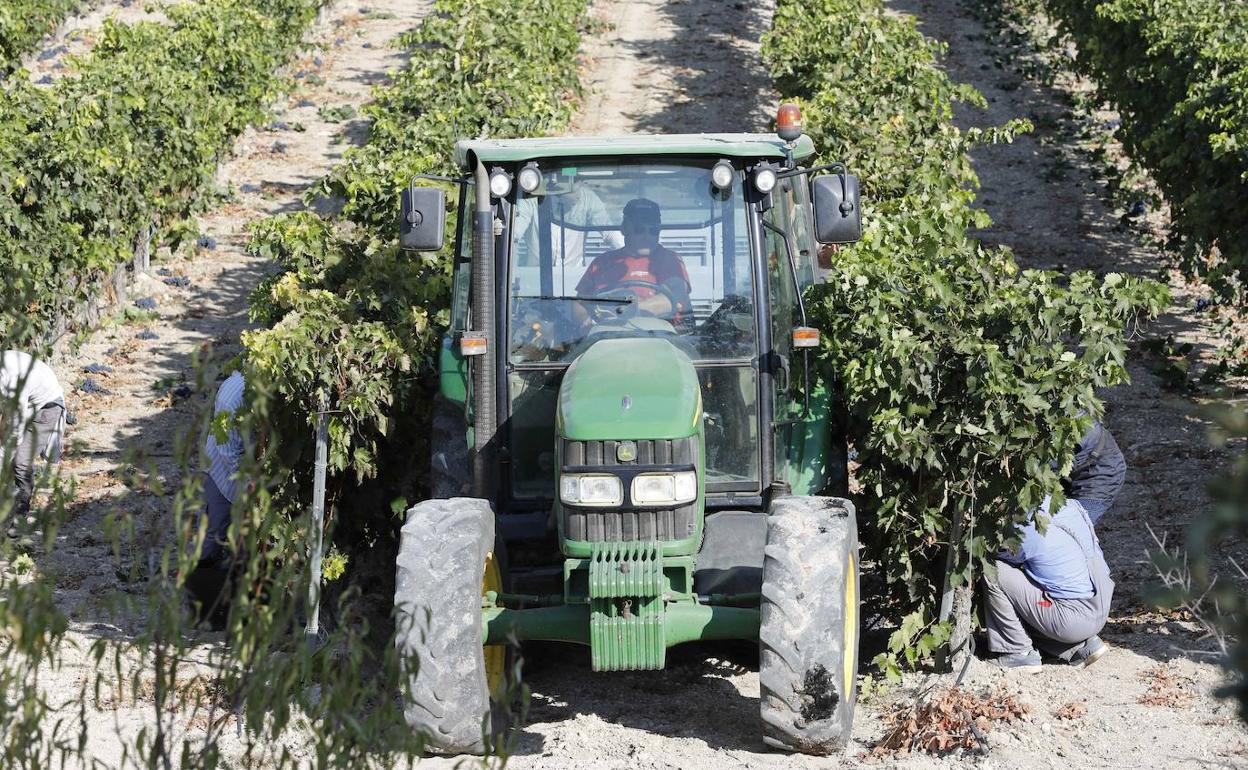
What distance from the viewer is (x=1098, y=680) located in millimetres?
6402

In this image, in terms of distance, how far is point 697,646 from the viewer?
6961 mm

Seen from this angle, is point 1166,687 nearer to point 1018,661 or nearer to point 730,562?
point 1018,661

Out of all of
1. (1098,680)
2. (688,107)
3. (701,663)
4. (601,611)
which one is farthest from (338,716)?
(688,107)

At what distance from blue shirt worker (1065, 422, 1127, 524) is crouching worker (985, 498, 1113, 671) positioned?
59 centimetres

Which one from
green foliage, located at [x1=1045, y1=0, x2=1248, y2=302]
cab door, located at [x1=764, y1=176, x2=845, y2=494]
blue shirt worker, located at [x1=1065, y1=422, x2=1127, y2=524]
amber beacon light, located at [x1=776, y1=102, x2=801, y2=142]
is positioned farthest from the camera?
green foliage, located at [x1=1045, y1=0, x2=1248, y2=302]

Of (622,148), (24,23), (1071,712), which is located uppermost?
(24,23)

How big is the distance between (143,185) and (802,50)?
668 cm

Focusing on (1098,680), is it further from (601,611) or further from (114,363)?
(114,363)

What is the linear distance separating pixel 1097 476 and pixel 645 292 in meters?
2.53

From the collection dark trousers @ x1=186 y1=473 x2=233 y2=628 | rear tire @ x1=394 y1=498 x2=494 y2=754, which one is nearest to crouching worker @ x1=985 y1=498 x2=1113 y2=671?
rear tire @ x1=394 y1=498 x2=494 y2=754

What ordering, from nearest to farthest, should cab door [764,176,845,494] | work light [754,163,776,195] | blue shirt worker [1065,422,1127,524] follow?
work light [754,163,776,195]
cab door [764,176,845,494]
blue shirt worker [1065,422,1127,524]

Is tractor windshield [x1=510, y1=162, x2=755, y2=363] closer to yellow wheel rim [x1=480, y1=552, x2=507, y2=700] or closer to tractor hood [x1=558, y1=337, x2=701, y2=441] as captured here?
tractor hood [x1=558, y1=337, x2=701, y2=441]

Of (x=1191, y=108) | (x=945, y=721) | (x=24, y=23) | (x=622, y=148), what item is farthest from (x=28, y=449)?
(x=24, y=23)

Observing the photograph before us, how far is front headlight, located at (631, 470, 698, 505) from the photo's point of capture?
220 inches
